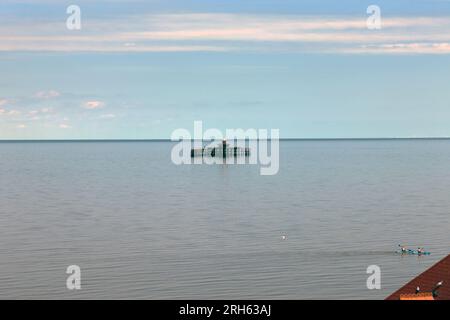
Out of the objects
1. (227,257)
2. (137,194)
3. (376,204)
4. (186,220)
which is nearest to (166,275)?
(227,257)

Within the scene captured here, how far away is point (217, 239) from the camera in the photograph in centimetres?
7038

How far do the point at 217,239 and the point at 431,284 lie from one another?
39670 mm

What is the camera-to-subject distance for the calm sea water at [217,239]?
50906 mm

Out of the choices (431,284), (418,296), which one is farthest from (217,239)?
(418,296)

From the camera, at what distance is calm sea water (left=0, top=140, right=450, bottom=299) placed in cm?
5091

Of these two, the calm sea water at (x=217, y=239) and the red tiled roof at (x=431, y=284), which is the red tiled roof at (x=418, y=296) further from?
the calm sea water at (x=217, y=239)

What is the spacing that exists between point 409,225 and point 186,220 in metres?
24.5

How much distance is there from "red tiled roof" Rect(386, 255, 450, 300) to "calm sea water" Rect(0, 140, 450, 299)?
13.8 meters

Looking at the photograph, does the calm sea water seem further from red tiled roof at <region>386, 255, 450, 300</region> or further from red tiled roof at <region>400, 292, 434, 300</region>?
red tiled roof at <region>400, 292, 434, 300</region>

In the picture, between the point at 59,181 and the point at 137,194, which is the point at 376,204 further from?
the point at 59,181

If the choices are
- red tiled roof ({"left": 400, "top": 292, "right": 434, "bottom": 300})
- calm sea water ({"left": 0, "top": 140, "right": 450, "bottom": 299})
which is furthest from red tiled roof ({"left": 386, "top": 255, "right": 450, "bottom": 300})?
calm sea water ({"left": 0, "top": 140, "right": 450, "bottom": 299})

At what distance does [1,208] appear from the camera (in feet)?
342

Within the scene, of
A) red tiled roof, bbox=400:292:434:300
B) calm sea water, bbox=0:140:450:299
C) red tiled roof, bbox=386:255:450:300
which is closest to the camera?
red tiled roof, bbox=400:292:434:300
